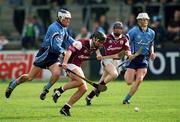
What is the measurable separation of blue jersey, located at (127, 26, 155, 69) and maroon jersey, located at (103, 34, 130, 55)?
25 cm

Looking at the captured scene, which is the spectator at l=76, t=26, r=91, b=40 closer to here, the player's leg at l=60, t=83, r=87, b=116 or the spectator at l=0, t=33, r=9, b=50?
the spectator at l=0, t=33, r=9, b=50

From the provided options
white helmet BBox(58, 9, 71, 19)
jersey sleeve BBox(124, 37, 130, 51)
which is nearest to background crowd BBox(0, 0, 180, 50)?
jersey sleeve BBox(124, 37, 130, 51)

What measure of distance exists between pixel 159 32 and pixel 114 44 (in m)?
10.8

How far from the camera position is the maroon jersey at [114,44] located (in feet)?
67.5

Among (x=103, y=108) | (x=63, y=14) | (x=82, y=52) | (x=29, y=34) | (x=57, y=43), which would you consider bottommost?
(x=29, y=34)

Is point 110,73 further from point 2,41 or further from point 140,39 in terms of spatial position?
point 2,41

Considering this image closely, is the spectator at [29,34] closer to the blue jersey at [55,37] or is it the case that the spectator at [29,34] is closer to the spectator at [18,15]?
the spectator at [18,15]

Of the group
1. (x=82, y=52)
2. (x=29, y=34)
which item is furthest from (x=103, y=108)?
(x=29, y=34)

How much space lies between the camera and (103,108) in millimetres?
18250

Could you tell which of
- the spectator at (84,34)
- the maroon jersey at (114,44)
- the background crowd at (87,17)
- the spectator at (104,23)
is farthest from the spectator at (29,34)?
the maroon jersey at (114,44)

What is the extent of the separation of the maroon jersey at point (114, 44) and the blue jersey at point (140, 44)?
0.25 meters

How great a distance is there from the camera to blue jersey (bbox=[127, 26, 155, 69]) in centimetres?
2045

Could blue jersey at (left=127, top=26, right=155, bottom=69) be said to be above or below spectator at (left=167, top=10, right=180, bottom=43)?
above

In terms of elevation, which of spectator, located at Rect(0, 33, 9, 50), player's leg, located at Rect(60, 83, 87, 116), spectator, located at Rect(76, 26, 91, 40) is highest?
player's leg, located at Rect(60, 83, 87, 116)
